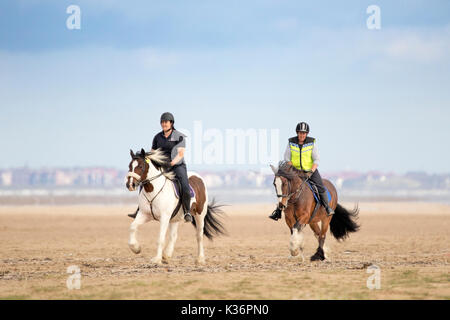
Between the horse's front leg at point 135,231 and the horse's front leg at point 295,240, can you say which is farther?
the horse's front leg at point 295,240

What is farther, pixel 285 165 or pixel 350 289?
pixel 285 165

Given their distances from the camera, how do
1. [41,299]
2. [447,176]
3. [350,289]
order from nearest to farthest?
[41,299] < [350,289] < [447,176]

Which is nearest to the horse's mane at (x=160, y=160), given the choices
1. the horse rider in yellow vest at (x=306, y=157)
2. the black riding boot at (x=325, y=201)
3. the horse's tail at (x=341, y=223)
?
the horse rider in yellow vest at (x=306, y=157)

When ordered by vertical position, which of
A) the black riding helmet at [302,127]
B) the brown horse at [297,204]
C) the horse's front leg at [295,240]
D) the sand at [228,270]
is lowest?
the sand at [228,270]

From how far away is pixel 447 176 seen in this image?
18562cm

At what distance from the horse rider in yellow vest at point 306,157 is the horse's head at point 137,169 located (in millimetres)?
3007

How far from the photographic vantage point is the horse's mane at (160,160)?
11797mm

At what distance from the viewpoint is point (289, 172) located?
12.3 meters

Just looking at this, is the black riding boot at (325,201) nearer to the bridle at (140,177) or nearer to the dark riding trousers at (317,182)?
the dark riding trousers at (317,182)

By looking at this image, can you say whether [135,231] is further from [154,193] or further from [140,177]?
[140,177]

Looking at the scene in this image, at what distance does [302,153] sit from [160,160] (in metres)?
3.07
